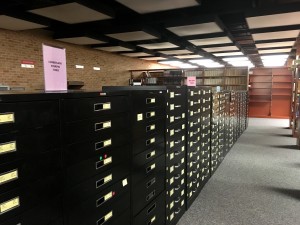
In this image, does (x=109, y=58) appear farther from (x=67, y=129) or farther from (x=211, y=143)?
(x=67, y=129)

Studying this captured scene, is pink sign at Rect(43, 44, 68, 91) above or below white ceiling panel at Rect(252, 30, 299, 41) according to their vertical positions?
below

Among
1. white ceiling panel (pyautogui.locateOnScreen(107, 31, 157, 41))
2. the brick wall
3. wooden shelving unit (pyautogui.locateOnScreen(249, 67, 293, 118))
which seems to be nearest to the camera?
the brick wall

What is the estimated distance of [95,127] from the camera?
126 centimetres

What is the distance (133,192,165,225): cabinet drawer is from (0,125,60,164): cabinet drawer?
0.95 metres

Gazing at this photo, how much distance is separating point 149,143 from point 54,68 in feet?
3.11

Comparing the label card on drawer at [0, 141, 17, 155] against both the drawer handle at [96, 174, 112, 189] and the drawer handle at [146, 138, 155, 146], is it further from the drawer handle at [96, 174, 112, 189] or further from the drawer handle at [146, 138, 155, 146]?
the drawer handle at [146, 138, 155, 146]

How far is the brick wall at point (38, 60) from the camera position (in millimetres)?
5469

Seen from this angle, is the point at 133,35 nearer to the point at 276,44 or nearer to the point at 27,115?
the point at 276,44

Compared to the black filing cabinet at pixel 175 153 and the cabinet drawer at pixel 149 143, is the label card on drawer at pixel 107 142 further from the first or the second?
the black filing cabinet at pixel 175 153

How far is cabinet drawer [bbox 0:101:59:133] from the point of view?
0.83 metres

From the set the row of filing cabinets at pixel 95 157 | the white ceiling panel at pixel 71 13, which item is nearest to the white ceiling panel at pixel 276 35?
the white ceiling panel at pixel 71 13

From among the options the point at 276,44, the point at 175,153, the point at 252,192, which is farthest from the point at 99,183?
the point at 276,44

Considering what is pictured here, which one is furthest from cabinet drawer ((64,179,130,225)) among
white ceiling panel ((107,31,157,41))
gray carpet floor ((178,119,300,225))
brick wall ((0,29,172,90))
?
white ceiling panel ((107,31,157,41))

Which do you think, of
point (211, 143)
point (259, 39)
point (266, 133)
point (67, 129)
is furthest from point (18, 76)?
point (266, 133)
